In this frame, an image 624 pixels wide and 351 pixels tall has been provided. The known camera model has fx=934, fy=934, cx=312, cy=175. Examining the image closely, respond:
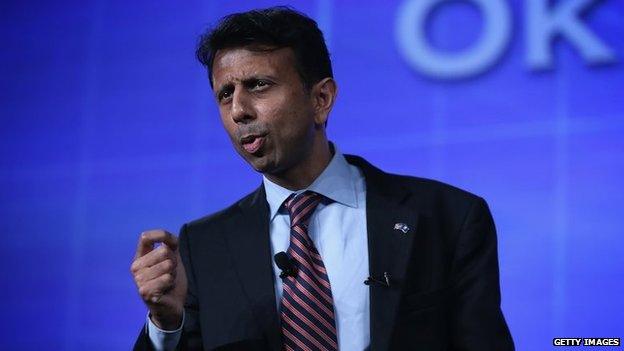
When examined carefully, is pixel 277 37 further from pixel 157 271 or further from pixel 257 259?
pixel 157 271

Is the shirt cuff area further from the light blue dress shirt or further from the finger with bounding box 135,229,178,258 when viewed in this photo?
the finger with bounding box 135,229,178,258

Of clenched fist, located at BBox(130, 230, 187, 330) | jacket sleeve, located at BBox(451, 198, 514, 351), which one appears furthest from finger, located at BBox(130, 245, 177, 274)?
jacket sleeve, located at BBox(451, 198, 514, 351)

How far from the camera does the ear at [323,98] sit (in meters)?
2.43

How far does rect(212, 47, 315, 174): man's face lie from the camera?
222 cm

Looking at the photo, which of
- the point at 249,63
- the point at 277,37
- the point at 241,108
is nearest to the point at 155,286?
the point at 241,108

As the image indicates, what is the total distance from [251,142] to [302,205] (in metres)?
0.22

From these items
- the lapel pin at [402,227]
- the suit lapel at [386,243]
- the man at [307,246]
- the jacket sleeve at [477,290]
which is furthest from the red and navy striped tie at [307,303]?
the jacket sleeve at [477,290]

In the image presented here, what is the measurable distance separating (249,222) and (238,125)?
277mm

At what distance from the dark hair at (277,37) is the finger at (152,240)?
576 mm

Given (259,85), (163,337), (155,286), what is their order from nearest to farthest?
1. (155,286)
2. (163,337)
3. (259,85)

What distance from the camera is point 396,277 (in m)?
2.19

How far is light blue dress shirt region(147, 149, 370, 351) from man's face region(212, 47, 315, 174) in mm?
101

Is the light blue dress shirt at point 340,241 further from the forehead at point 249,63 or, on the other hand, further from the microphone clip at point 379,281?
the forehead at point 249,63

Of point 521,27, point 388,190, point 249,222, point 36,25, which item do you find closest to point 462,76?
point 521,27
